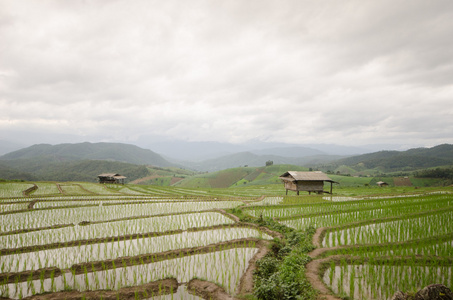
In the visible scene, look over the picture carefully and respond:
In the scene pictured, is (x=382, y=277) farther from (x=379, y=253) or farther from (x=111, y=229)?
(x=111, y=229)

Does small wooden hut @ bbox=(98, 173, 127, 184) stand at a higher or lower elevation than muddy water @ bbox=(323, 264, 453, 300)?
lower

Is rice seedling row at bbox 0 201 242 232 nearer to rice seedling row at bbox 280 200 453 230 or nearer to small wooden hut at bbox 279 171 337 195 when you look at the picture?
rice seedling row at bbox 280 200 453 230

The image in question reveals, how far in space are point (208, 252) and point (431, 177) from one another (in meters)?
85.8

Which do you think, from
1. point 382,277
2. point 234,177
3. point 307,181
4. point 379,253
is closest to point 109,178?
point 307,181

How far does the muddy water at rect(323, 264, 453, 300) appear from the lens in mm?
4926

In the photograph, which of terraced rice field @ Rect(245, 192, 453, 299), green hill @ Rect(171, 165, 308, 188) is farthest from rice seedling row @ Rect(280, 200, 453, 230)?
green hill @ Rect(171, 165, 308, 188)

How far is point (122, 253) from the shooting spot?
7.19m

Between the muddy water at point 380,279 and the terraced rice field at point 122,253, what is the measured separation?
2.47 meters

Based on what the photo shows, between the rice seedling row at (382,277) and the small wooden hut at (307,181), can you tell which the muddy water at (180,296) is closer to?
the rice seedling row at (382,277)

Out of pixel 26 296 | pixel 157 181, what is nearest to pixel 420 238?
pixel 26 296

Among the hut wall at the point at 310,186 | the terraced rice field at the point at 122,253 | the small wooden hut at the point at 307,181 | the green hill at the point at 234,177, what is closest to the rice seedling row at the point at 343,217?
the terraced rice field at the point at 122,253

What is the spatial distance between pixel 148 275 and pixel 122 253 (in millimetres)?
1999

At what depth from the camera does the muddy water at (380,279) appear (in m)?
4.93

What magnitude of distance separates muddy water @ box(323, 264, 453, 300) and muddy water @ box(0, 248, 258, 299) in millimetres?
2678
